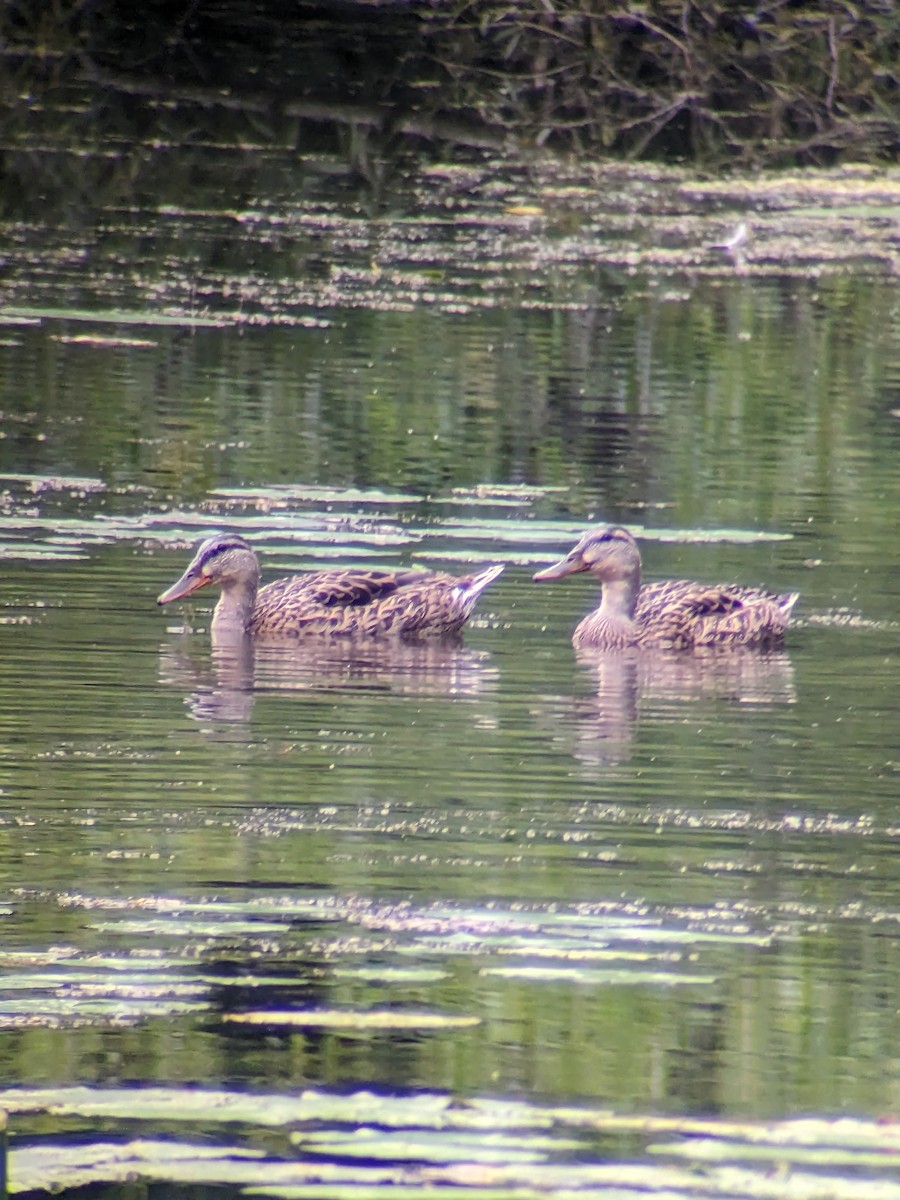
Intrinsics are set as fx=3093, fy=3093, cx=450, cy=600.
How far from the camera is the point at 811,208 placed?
2625 centimetres

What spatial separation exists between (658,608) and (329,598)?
1212 mm

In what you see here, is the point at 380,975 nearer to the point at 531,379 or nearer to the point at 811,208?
the point at 531,379

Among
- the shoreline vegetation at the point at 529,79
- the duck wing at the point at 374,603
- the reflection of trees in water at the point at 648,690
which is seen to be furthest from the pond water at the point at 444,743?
the shoreline vegetation at the point at 529,79

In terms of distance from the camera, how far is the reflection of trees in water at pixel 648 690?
942 centimetres

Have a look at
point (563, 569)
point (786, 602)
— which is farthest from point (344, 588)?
point (786, 602)

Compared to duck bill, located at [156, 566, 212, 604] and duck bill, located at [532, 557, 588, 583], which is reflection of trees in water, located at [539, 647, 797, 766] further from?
duck bill, located at [156, 566, 212, 604]

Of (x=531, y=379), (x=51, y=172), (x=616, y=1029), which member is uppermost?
(x=51, y=172)

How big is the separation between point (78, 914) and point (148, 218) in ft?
56.9

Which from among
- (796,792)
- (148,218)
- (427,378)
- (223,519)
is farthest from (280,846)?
(148,218)

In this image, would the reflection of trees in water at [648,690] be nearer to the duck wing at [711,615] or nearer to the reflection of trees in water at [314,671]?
the duck wing at [711,615]

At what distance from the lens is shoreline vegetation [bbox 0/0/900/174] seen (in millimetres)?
29875

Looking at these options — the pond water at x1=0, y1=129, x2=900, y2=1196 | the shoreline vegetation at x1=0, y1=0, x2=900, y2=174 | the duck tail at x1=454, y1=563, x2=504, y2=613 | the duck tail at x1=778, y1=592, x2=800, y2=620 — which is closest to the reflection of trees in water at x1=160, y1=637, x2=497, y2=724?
the pond water at x1=0, y1=129, x2=900, y2=1196

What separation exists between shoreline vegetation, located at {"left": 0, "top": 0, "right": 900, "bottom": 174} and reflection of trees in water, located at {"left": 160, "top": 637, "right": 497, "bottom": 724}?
57.1 feet

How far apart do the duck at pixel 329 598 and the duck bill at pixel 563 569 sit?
0.27m
